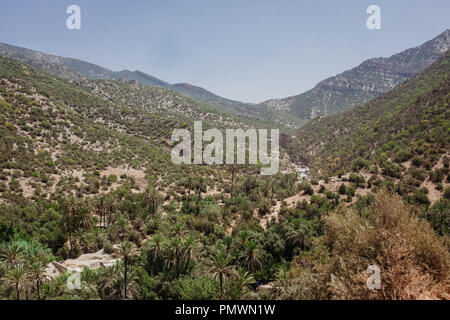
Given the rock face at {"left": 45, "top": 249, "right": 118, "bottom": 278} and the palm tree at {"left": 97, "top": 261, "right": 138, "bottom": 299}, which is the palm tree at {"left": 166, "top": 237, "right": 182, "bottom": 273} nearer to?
Answer: the palm tree at {"left": 97, "top": 261, "right": 138, "bottom": 299}

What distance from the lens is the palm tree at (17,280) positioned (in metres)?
20.0

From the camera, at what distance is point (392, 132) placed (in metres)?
64.4

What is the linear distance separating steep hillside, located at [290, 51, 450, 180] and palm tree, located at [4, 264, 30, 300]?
54.4m

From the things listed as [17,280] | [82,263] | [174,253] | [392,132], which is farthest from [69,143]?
[392,132]

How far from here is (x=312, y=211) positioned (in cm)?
3969

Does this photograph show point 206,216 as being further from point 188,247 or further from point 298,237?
point 298,237

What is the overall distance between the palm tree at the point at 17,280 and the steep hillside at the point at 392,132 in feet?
178

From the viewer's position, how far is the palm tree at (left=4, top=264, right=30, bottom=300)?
20.0m

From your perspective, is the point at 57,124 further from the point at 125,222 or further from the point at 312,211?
the point at 312,211

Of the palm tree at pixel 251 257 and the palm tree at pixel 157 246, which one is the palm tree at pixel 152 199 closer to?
the palm tree at pixel 157 246

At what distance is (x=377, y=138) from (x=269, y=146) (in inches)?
1947

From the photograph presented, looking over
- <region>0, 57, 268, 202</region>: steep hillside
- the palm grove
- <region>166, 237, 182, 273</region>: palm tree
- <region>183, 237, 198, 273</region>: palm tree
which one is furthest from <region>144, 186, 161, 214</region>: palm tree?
<region>183, 237, 198, 273</region>: palm tree

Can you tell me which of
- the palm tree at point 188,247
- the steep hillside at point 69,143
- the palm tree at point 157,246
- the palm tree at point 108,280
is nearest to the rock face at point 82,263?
the palm tree at point 108,280
